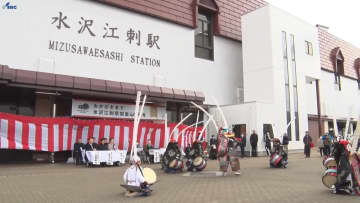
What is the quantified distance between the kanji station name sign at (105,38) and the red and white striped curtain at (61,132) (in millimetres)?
4466

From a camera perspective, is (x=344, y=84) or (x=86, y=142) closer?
(x=86, y=142)

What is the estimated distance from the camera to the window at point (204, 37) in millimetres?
25422

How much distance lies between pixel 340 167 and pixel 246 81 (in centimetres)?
1846

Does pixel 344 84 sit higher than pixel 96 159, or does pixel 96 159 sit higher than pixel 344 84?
pixel 344 84

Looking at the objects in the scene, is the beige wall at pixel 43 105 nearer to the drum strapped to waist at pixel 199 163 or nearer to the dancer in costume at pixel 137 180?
the drum strapped to waist at pixel 199 163

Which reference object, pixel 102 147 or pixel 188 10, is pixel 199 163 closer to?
pixel 102 147

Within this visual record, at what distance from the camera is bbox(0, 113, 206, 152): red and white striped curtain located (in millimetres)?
14258

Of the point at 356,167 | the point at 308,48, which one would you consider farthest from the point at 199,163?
the point at 308,48

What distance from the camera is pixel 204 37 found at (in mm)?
26016

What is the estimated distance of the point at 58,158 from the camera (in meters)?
17.4

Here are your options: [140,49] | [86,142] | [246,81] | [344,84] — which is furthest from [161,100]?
[344,84]

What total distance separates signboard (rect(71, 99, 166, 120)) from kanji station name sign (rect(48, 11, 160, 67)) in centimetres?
300

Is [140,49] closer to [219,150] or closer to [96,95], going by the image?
[96,95]

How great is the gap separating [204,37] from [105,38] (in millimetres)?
9583
